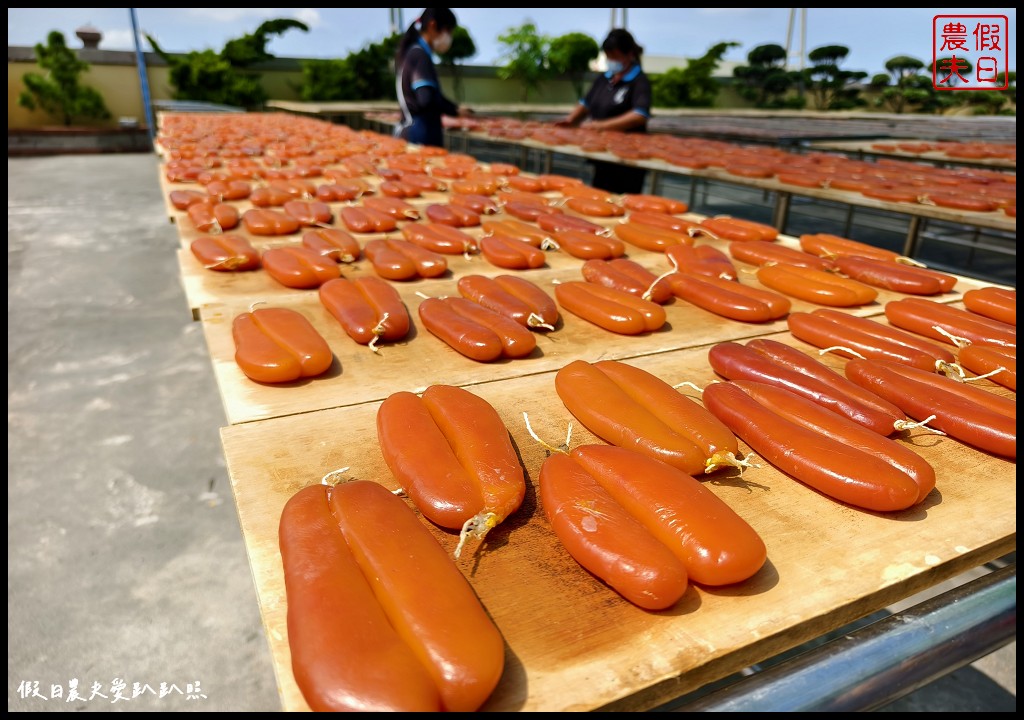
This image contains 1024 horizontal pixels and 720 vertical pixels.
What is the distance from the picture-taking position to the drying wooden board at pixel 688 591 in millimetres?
890

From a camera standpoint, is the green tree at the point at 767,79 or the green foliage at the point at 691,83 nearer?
the green foliage at the point at 691,83

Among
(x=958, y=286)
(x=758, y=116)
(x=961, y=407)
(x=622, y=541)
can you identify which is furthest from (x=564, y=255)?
(x=758, y=116)

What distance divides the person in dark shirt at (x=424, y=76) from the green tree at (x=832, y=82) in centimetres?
2764

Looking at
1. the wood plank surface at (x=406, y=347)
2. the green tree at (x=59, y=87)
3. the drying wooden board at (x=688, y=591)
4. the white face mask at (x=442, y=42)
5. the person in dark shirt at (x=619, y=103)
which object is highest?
the green tree at (x=59, y=87)

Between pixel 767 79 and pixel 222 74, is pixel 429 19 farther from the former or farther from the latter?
pixel 767 79

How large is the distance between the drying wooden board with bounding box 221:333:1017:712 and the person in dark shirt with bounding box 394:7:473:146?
5944 millimetres

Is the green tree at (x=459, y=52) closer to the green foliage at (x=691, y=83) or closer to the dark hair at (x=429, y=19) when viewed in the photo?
the green foliage at (x=691, y=83)

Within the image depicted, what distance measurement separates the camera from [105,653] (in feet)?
8.62

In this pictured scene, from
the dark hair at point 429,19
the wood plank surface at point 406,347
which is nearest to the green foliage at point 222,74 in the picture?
the dark hair at point 429,19

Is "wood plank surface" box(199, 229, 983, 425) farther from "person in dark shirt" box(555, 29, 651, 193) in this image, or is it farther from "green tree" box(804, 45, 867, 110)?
"green tree" box(804, 45, 867, 110)

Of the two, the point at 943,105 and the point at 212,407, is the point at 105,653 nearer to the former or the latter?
the point at 212,407

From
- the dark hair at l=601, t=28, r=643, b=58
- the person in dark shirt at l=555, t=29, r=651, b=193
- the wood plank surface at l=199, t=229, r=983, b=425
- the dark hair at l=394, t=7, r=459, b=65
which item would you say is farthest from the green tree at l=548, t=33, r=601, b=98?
the wood plank surface at l=199, t=229, r=983, b=425

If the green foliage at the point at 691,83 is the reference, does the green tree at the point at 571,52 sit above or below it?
above

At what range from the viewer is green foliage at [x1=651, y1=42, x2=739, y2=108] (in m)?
24.9
